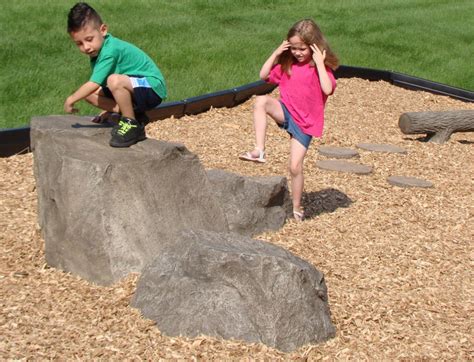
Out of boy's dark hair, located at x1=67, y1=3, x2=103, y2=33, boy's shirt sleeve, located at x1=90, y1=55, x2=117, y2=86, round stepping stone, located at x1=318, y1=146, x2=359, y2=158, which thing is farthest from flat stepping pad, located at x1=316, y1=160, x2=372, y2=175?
boy's dark hair, located at x1=67, y1=3, x2=103, y2=33

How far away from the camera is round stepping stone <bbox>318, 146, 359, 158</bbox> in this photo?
27.1ft

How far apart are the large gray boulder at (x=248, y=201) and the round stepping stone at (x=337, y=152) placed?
2.45 meters

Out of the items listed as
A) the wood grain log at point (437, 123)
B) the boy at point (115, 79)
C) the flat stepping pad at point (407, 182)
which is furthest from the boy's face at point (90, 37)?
the wood grain log at point (437, 123)

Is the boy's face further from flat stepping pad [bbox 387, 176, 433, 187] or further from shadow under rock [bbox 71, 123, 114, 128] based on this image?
flat stepping pad [bbox 387, 176, 433, 187]

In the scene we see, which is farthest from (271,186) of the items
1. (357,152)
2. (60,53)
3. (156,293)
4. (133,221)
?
(60,53)

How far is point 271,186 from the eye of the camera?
5832mm

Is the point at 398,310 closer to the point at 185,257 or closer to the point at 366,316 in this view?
the point at 366,316

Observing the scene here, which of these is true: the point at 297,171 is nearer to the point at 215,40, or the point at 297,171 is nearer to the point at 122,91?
the point at 122,91

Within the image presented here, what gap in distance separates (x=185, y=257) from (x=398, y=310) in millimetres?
1270

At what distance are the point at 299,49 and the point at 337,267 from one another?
5.42ft

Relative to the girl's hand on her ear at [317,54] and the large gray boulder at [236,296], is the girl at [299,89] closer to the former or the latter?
the girl's hand on her ear at [317,54]

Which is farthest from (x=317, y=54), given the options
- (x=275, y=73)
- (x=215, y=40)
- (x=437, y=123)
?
(x=215, y=40)

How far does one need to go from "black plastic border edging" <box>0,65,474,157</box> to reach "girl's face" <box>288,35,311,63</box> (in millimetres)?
2479

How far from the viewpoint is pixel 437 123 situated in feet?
30.6
